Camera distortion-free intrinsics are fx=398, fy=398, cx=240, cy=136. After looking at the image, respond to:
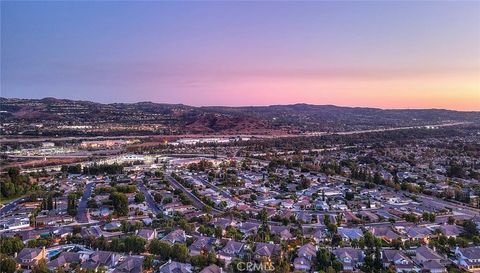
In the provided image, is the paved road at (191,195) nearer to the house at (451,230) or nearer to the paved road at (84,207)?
the paved road at (84,207)

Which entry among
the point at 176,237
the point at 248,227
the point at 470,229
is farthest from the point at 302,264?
the point at 470,229

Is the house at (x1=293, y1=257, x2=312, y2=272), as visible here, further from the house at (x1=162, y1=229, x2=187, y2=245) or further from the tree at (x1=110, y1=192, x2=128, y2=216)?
the tree at (x1=110, y1=192, x2=128, y2=216)

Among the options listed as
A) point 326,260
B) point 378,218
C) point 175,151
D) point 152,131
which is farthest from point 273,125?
point 326,260

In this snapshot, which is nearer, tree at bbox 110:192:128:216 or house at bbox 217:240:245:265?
house at bbox 217:240:245:265

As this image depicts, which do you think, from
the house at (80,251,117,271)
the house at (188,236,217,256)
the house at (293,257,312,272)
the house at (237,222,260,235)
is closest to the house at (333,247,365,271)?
the house at (293,257,312,272)

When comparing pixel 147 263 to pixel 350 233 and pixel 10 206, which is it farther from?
pixel 10 206

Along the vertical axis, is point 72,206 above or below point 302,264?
below
